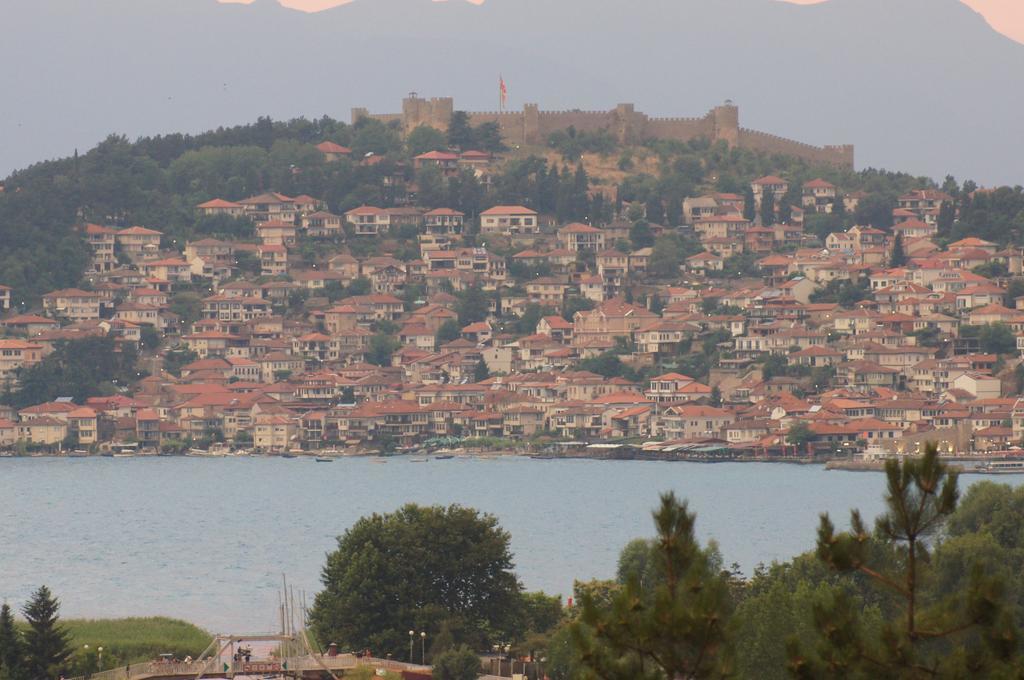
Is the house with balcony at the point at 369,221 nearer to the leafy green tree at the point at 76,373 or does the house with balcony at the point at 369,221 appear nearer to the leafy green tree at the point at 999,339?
the leafy green tree at the point at 76,373

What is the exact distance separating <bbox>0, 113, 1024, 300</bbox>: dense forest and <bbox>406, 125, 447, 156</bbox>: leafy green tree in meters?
0.05

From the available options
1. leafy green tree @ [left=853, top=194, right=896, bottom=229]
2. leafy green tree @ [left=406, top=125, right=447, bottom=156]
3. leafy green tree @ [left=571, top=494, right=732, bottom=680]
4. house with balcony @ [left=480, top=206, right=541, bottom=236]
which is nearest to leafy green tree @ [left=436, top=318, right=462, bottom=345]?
house with balcony @ [left=480, top=206, right=541, bottom=236]

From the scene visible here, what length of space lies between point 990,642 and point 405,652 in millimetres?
13924

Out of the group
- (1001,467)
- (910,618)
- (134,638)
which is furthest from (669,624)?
(1001,467)

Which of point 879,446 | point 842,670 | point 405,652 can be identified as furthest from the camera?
point 879,446

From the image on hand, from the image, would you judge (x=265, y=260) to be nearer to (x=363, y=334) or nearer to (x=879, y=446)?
(x=363, y=334)

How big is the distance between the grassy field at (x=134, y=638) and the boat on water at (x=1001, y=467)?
31.1 meters

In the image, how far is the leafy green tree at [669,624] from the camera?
10.8 m

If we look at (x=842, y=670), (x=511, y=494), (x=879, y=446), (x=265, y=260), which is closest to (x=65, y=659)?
(x=842, y=670)

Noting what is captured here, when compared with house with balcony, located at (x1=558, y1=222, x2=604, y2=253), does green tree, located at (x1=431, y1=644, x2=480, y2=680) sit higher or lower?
lower

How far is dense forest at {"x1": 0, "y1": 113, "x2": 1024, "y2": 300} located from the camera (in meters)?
82.1

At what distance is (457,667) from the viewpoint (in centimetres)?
2175

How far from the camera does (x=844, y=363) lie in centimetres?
6875

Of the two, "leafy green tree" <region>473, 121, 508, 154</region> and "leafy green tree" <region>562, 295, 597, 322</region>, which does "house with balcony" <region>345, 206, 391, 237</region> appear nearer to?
"leafy green tree" <region>473, 121, 508, 154</region>
